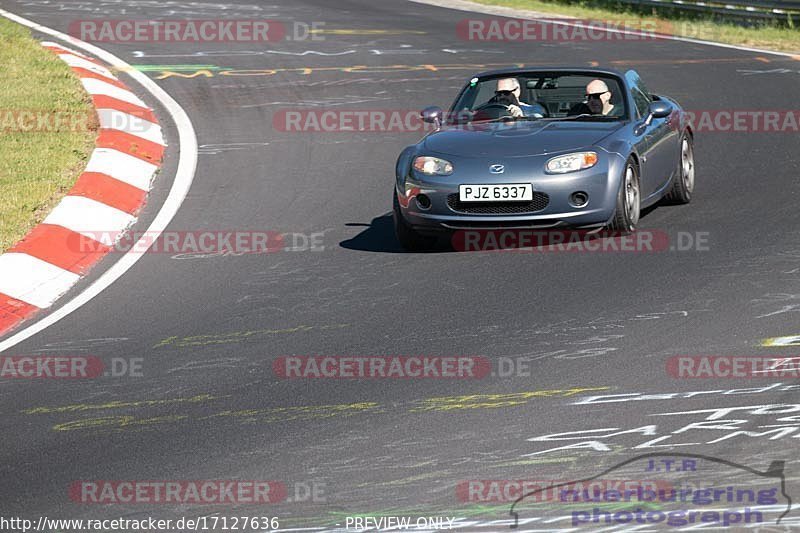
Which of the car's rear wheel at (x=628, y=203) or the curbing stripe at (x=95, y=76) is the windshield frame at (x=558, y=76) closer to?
the car's rear wheel at (x=628, y=203)

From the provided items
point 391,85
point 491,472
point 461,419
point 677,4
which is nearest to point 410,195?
point 461,419

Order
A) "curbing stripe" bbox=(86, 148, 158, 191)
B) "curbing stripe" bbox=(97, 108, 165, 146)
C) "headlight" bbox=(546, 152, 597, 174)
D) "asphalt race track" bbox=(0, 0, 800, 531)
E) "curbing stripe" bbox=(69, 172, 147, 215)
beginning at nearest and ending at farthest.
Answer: "asphalt race track" bbox=(0, 0, 800, 531)
"headlight" bbox=(546, 152, 597, 174)
"curbing stripe" bbox=(69, 172, 147, 215)
"curbing stripe" bbox=(86, 148, 158, 191)
"curbing stripe" bbox=(97, 108, 165, 146)

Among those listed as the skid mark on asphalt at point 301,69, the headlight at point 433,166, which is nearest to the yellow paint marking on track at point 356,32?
the skid mark on asphalt at point 301,69

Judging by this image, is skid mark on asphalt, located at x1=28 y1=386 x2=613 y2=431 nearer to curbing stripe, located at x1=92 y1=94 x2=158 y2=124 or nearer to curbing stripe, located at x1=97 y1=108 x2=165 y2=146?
curbing stripe, located at x1=97 y1=108 x2=165 y2=146

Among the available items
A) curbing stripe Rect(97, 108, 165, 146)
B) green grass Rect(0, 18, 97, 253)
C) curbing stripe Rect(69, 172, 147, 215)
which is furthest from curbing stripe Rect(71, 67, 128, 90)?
curbing stripe Rect(69, 172, 147, 215)

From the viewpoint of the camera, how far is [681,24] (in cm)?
2406

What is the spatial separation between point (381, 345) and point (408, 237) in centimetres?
250

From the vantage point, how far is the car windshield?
10766 millimetres

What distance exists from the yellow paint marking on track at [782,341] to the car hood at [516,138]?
2948 millimetres

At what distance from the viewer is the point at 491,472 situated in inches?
217

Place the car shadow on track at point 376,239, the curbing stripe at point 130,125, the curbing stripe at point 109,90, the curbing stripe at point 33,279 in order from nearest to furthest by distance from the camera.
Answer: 1. the curbing stripe at point 33,279
2. the car shadow on track at point 376,239
3. the curbing stripe at point 130,125
4. the curbing stripe at point 109,90

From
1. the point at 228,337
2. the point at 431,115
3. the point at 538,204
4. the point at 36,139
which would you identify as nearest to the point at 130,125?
the point at 36,139

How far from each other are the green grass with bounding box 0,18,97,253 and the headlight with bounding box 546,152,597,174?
3.91 m

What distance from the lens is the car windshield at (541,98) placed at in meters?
10.8
